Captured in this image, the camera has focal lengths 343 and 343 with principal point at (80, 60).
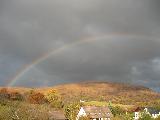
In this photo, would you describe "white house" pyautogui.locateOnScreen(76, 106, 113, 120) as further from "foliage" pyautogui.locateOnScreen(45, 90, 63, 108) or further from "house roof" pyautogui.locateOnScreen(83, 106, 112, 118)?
"foliage" pyautogui.locateOnScreen(45, 90, 63, 108)

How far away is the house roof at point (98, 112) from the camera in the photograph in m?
108

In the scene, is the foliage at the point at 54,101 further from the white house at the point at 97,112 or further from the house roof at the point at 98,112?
the house roof at the point at 98,112

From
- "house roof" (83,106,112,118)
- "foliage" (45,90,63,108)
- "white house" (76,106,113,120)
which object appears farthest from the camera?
"foliage" (45,90,63,108)

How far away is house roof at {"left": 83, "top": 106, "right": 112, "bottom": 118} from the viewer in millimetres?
108500

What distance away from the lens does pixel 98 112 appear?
111m

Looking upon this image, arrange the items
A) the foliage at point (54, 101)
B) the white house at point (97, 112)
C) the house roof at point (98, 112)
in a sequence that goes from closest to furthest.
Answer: the white house at point (97, 112), the house roof at point (98, 112), the foliage at point (54, 101)

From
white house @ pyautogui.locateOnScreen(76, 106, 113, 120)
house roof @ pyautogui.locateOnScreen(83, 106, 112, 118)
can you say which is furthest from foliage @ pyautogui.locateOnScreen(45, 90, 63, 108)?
house roof @ pyautogui.locateOnScreen(83, 106, 112, 118)

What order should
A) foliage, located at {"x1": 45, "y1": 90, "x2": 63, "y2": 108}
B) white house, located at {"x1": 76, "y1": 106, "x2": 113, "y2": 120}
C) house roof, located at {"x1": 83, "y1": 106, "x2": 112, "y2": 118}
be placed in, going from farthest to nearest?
foliage, located at {"x1": 45, "y1": 90, "x2": 63, "y2": 108}, house roof, located at {"x1": 83, "y1": 106, "x2": 112, "y2": 118}, white house, located at {"x1": 76, "y1": 106, "x2": 113, "y2": 120}

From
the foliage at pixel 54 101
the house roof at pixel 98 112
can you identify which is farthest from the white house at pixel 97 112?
the foliage at pixel 54 101

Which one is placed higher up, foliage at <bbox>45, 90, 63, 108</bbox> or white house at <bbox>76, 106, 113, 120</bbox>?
foliage at <bbox>45, 90, 63, 108</bbox>

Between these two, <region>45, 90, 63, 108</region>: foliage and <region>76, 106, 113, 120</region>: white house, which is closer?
<region>76, 106, 113, 120</region>: white house

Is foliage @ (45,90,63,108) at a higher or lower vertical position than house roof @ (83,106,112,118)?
higher

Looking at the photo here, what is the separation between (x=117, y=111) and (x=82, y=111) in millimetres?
13260

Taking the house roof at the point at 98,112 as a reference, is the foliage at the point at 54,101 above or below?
above
